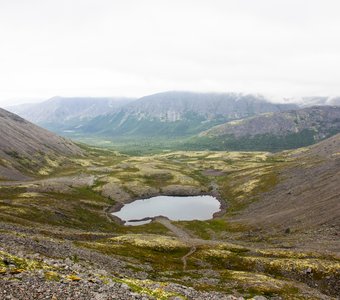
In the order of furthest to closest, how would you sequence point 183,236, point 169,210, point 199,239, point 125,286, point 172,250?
point 169,210
point 183,236
point 199,239
point 172,250
point 125,286

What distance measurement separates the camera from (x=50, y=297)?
27781mm

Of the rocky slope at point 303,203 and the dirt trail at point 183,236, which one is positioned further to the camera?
the rocky slope at point 303,203

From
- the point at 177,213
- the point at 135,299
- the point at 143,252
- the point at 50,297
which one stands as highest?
the point at 50,297

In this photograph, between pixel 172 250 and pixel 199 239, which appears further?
pixel 199 239

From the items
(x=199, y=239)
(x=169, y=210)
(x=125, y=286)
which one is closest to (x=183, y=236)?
(x=199, y=239)

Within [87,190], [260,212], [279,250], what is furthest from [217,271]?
[87,190]

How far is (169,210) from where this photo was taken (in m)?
178

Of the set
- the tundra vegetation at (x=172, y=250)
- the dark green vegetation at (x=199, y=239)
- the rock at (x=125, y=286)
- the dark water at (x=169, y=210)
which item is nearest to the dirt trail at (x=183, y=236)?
the tundra vegetation at (x=172, y=250)

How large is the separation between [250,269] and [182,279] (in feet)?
80.0

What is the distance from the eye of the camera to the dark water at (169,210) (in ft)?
536

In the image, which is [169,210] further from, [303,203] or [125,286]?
[125,286]

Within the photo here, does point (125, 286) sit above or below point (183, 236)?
above

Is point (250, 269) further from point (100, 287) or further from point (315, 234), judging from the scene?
point (100, 287)

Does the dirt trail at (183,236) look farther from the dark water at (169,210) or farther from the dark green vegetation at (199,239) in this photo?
the dark water at (169,210)
